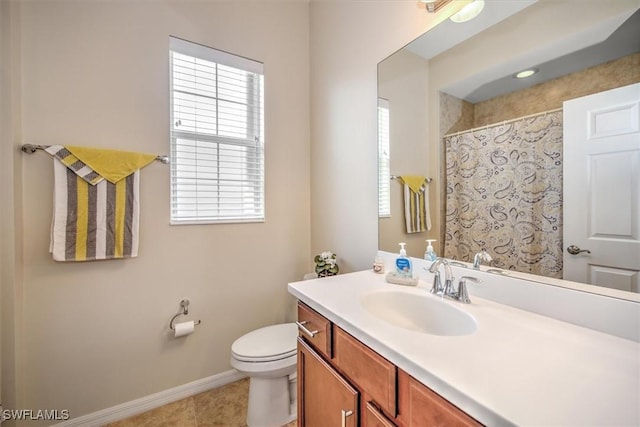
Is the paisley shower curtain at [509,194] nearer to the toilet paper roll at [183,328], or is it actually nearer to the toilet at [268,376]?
A: the toilet at [268,376]

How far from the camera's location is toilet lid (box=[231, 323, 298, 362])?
1.43 metres

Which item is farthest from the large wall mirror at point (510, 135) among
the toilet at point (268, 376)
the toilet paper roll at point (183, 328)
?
the toilet paper roll at point (183, 328)

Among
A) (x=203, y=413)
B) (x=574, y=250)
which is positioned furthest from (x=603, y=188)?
(x=203, y=413)

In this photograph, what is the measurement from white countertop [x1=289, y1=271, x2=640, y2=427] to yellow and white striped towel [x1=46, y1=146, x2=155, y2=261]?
138 cm

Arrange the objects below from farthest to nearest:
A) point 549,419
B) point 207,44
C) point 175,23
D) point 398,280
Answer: point 207,44 < point 175,23 < point 398,280 < point 549,419

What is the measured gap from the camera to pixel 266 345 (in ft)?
5.00

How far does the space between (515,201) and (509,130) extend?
275mm

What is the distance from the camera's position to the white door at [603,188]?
0.73 metres

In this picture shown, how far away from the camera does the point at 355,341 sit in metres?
0.84

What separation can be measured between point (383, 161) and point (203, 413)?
190cm

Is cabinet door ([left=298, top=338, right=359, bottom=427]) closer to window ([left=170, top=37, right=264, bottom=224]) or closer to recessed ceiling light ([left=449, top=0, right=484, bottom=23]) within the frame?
Result: window ([left=170, top=37, right=264, bottom=224])

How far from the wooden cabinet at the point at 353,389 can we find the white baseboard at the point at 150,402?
94cm

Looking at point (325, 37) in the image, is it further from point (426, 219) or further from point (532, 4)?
point (426, 219)

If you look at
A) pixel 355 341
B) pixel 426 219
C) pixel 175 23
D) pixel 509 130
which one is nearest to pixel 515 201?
pixel 509 130
